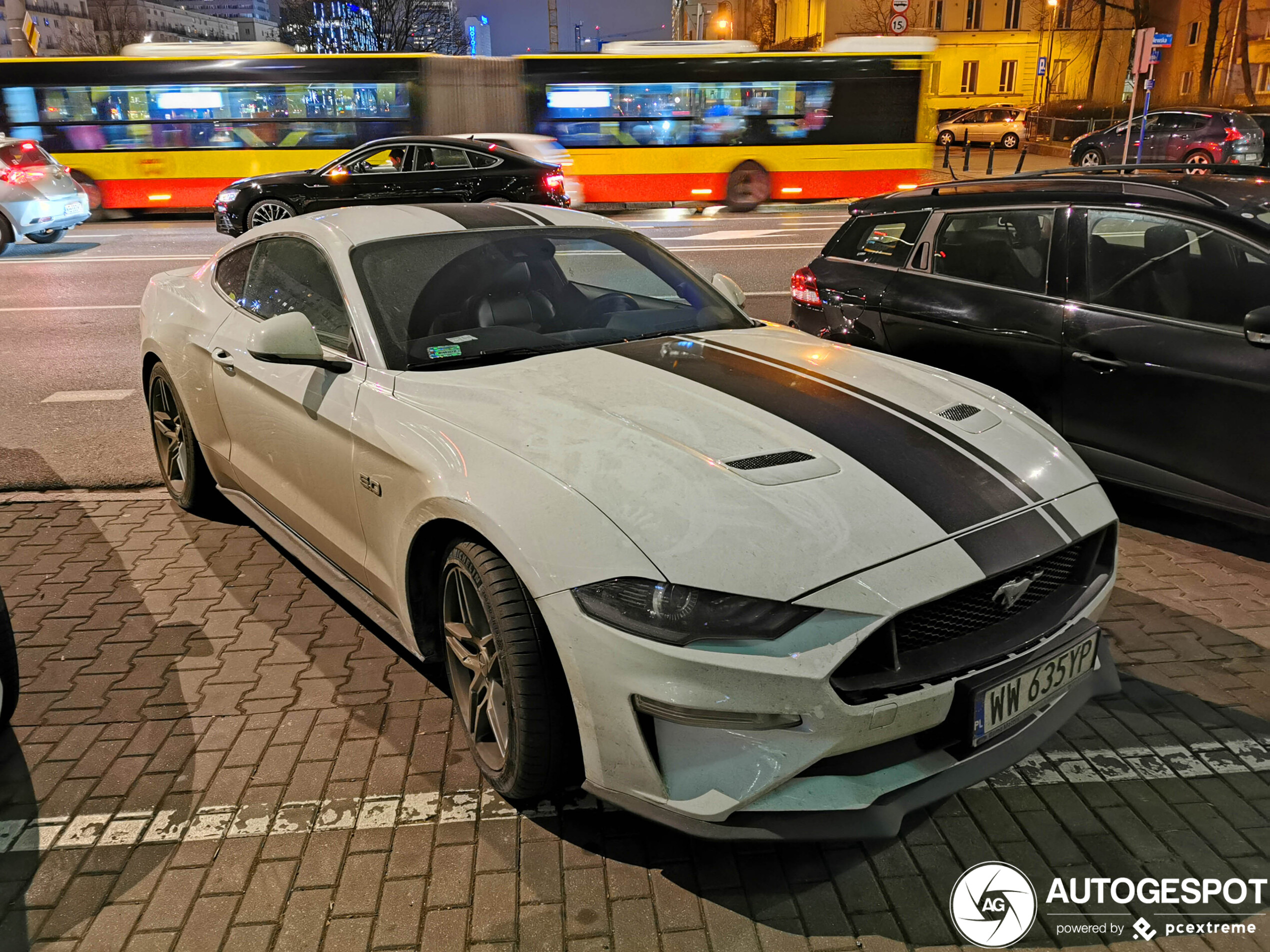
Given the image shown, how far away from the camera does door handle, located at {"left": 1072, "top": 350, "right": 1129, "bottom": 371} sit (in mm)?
4547

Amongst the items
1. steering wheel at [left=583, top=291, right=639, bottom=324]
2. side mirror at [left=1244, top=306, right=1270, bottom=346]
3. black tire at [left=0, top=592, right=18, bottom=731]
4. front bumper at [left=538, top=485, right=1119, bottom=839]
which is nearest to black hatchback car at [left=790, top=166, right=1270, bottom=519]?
side mirror at [left=1244, top=306, right=1270, bottom=346]

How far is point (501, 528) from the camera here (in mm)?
2660

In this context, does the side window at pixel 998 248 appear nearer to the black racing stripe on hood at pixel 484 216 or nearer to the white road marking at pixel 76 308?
the black racing stripe on hood at pixel 484 216

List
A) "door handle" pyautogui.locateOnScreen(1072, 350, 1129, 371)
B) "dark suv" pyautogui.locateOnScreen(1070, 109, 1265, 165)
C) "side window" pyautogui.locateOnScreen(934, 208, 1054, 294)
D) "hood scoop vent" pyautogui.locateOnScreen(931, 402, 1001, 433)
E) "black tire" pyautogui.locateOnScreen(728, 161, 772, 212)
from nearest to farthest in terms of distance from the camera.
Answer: "hood scoop vent" pyautogui.locateOnScreen(931, 402, 1001, 433) → "door handle" pyautogui.locateOnScreen(1072, 350, 1129, 371) → "side window" pyautogui.locateOnScreen(934, 208, 1054, 294) → "black tire" pyautogui.locateOnScreen(728, 161, 772, 212) → "dark suv" pyautogui.locateOnScreen(1070, 109, 1265, 165)

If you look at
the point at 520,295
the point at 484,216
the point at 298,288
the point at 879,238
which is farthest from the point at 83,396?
the point at 879,238

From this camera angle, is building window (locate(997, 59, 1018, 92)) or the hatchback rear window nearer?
the hatchback rear window

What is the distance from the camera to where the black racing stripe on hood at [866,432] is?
8.91ft

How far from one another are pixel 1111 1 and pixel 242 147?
53133 mm

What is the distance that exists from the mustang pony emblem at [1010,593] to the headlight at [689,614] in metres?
0.55

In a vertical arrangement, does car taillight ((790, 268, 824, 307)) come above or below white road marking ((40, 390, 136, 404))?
above

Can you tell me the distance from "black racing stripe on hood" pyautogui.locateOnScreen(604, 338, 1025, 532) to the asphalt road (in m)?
1.30

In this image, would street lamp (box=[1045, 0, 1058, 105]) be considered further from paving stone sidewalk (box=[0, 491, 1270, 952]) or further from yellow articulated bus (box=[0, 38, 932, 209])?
paving stone sidewalk (box=[0, 491, 1270, 952])

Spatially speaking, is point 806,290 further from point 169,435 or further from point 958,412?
point 169,435

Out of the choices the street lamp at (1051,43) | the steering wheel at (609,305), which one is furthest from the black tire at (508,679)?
the street lamp at (1051,43)
